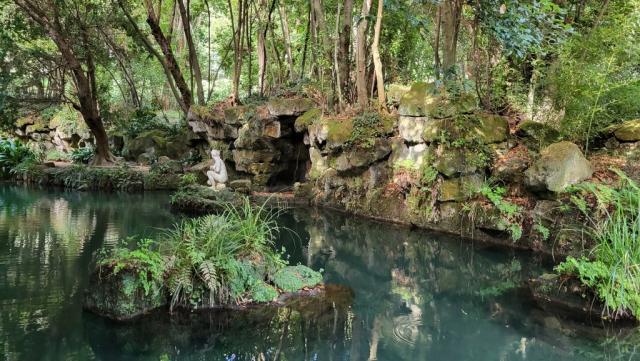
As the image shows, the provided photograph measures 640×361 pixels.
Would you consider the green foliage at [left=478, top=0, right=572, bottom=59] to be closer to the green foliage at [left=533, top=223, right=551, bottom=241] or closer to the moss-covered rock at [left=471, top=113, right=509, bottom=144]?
the moss-covered rock at [left=471, top=113, right=509, bottom=144]

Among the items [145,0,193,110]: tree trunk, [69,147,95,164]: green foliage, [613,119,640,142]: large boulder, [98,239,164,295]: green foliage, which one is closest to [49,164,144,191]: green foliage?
[145,0,193,110]: tree trunk

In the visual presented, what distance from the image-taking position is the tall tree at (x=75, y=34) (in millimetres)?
12836

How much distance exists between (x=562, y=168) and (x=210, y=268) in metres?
5.55

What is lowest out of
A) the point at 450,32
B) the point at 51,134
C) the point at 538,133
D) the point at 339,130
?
the point at 538,133

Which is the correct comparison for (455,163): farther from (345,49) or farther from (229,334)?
(229,334)

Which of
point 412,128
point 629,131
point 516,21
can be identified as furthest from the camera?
point 412,128

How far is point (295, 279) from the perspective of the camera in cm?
559

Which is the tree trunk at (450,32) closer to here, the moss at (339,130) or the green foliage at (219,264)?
the moss at (339,130)

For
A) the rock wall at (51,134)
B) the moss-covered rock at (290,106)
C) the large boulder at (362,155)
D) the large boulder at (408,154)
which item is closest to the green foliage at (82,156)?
the rock wall at (51,134)

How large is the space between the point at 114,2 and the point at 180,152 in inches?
230

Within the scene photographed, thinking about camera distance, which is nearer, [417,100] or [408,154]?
[417,100]

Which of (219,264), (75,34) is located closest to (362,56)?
(219,264)

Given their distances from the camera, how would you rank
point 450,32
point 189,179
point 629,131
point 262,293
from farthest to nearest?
point 189,179, point 450,32, point 629,131, point 262,293

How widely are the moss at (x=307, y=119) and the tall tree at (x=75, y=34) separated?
6707mm
